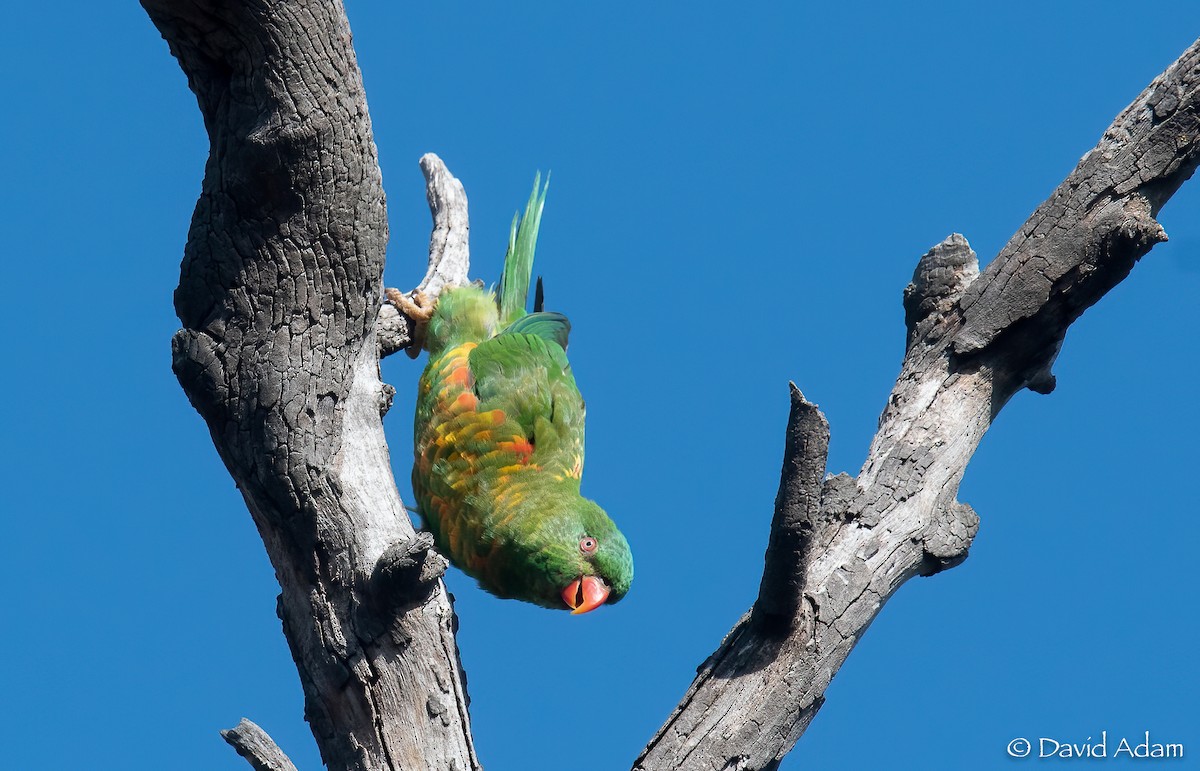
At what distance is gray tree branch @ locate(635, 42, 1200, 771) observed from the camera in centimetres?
402

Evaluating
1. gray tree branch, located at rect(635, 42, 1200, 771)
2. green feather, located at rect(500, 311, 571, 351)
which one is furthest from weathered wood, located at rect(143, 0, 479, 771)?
green feather, located at rect(500, 311, 571, 351)

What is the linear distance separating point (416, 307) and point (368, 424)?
2.13 m

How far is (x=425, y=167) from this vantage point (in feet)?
23.5

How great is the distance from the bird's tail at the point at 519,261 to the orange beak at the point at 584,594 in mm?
1958

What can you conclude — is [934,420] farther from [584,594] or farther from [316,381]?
[316,381]

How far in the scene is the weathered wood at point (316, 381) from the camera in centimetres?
380

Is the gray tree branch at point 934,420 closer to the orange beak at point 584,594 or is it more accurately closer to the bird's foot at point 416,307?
the orange beak at point 584,594

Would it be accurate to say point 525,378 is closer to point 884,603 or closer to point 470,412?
point 470,412

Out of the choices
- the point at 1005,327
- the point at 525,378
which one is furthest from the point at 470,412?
the point at 1005,327

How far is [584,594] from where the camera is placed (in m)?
5.44

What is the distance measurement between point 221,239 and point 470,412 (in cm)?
209

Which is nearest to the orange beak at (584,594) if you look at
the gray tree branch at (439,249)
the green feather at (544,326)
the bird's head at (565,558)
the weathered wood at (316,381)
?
the bird's head at (565,558)

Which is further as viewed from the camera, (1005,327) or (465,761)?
(1005,327)

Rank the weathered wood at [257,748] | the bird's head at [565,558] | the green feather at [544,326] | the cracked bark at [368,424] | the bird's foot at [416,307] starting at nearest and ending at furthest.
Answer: the cracked bark at [368,424], the weathered wood at [257,748], the bird's head at [565,558], the bird's foot at [416,307], the green feather at [544,326]
